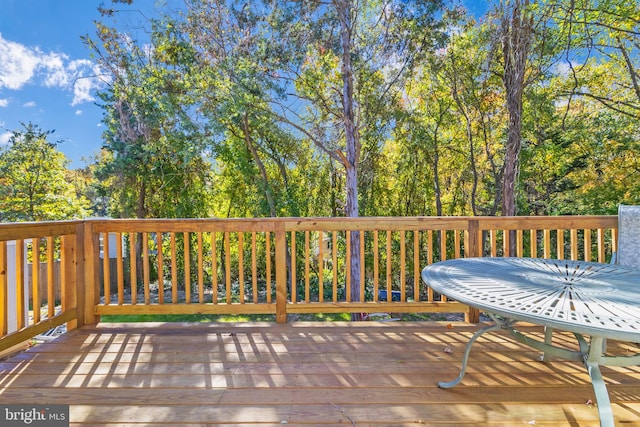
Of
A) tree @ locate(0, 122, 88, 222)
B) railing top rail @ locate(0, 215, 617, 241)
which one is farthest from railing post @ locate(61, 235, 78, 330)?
tree @ locate(0, 122, 88, 222)

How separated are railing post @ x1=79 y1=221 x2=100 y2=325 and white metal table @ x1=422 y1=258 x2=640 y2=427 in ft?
9.19

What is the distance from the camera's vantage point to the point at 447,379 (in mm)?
1825

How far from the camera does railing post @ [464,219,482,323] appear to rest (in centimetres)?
272

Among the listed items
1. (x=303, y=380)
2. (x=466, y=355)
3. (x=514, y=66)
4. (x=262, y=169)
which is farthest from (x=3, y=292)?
(x=514, y=66)

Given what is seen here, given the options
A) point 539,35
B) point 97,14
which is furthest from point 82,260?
point 539,35

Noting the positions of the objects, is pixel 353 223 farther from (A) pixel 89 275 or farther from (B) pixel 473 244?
(A) pixel 89 275

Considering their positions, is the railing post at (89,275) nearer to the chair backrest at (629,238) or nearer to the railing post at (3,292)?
the railing post at (3,292)

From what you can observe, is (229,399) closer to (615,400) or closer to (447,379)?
(447,379)

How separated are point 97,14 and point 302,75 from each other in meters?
4.31

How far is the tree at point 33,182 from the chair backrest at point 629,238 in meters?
9.55

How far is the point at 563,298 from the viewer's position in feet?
4.31

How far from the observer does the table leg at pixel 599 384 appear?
1229mm

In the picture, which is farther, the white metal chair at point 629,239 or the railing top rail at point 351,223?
the railing top rail at point 351,223

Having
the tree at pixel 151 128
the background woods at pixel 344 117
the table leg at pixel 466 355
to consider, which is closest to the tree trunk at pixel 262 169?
the background woods at pixel 344 117
